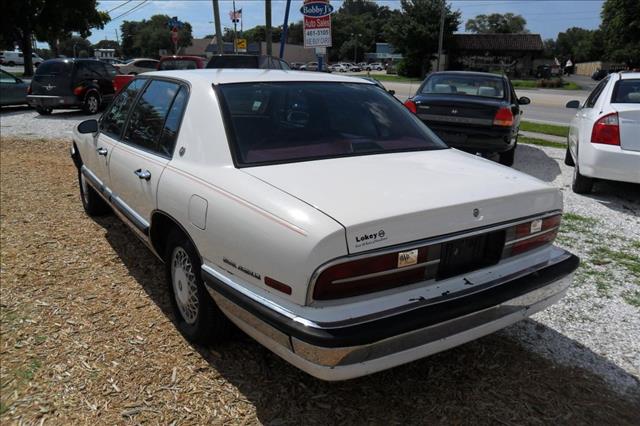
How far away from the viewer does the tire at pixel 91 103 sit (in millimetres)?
15023

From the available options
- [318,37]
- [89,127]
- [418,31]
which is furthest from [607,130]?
[418,31]

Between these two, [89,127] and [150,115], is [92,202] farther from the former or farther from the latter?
[150,115]

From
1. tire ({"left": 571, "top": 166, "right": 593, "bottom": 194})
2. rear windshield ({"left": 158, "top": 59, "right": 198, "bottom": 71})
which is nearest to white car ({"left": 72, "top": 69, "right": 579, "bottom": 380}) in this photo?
tire ({"left": 571, "top": 166, "right": 593, "bottom": 194})

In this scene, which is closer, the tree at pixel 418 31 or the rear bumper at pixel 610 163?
the rear bumper at pixel 610 163

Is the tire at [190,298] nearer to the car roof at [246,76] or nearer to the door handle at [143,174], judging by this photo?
the door handle at [143,174]

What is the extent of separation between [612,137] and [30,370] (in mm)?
6103

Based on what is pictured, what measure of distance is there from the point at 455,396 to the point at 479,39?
2576 inches

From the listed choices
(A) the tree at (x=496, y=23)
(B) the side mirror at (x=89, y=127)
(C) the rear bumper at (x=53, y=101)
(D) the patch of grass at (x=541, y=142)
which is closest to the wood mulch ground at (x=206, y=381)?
(B) the side mirror at (x=89, y=127)

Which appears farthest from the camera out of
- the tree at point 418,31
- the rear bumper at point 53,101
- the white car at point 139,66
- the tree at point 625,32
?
the tree at point 418,31

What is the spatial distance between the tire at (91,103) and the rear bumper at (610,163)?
13.3 meters

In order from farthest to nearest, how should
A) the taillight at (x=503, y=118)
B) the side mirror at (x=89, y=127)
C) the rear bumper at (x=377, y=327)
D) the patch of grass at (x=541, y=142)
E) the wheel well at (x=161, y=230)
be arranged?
the patch of grass at (x=541, y=142), the taillight at (x=503, y=118), the side mirror at (x=89, y=127), the wheel well at (x=161, y=230), the rear bumper at (x=377, y=327)

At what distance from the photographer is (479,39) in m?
61.9

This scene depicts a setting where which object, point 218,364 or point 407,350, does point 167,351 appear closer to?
point 218,364

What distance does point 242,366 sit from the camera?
2.98 m
